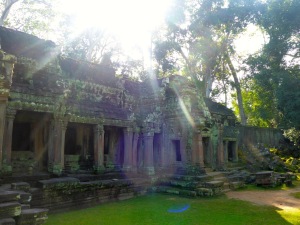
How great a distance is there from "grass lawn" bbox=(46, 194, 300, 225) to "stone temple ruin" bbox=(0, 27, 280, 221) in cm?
238

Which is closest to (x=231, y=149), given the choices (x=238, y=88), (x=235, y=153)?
(x=235, y=153)

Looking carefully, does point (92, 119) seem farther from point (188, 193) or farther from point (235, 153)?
point (235, 153)

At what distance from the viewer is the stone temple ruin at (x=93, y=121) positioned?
943cm

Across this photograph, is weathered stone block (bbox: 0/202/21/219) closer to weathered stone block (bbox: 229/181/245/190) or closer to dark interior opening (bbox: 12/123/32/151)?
dark interior opening (bbox: 12/123/32/151)

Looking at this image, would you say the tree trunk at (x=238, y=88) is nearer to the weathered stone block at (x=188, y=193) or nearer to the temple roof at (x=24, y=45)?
the weathered stone block at (x=188, y=193)

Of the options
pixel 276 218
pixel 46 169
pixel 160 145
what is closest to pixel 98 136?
pixel 46 169

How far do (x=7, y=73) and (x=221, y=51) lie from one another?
81.4ft

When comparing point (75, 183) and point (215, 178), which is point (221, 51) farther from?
point (75, 183)

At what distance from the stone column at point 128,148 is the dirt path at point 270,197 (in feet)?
14.8

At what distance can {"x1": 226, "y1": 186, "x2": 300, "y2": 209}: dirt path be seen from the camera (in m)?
9.11

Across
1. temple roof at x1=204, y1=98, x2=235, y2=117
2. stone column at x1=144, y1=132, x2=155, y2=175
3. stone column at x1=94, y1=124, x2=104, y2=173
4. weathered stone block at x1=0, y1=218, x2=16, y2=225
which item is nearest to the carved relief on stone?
weathered stone block at x1=0, y1=218, x2=16, y2=225

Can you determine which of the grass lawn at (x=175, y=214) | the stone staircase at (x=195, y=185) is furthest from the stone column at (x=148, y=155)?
the grass lawn at (x=175, y=214)

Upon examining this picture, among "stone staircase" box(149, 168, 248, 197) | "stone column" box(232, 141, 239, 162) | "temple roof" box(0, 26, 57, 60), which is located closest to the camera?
"temple roof" box(0, 26, 57, 60)

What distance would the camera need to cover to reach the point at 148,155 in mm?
12578
